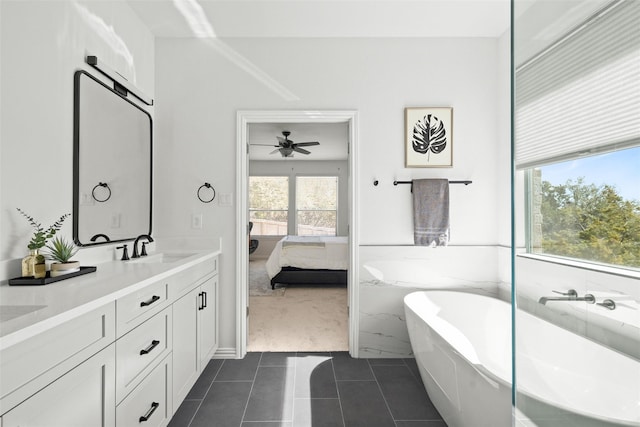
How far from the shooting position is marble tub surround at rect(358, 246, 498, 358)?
2672 millimetres

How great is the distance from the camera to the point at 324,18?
2.43 meters

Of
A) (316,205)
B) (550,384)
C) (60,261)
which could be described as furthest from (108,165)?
(316,205)

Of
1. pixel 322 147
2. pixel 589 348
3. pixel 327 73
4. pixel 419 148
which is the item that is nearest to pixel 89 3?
pixel 327 73

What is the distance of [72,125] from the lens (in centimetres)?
178

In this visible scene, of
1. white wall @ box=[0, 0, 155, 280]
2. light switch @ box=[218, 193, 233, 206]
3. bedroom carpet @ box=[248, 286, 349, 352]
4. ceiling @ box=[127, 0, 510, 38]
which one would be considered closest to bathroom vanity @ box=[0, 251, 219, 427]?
white wall @ box=[0, 0, 155, 280]

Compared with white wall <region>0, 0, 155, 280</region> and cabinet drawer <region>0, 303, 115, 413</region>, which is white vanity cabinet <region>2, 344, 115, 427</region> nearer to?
cabinet drawer <region>0, 303, 115, 413</region>

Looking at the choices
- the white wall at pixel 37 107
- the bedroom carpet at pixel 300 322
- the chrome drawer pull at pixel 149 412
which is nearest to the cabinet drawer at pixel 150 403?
the chrome drawer pull at pixel 149 412

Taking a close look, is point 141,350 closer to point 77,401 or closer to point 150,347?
point 150,347

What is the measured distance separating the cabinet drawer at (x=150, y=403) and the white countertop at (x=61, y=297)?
1.52ft

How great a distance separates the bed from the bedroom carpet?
0.18 meters

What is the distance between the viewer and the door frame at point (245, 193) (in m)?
2.65

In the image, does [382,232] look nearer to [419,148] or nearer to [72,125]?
[419,148]

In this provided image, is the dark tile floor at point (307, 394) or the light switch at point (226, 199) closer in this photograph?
the dark tile floor at point (307, 394)

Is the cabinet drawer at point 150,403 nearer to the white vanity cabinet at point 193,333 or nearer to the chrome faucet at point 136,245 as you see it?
the white vanity cabinet at point 193,333
